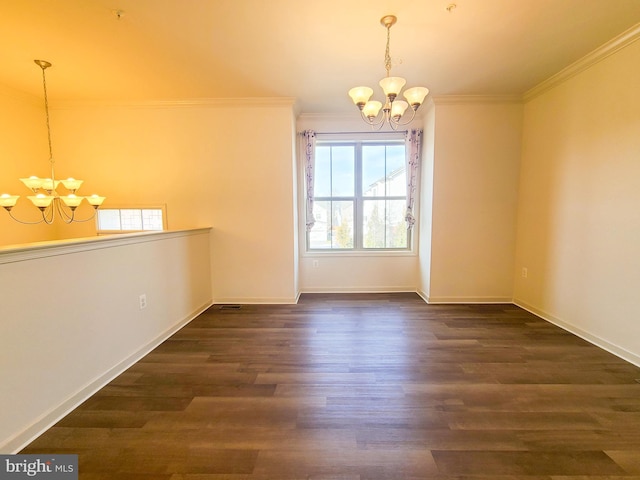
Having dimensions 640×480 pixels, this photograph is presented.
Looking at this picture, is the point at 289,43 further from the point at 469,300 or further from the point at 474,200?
the point at 469,300

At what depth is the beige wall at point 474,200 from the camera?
3449 mm

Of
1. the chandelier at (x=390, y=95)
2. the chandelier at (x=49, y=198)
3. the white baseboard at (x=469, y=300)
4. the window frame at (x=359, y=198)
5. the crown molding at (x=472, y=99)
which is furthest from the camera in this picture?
the window frame at (x=359, y=198)

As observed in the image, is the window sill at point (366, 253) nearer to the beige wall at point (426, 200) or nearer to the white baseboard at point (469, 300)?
the beige wall at point (426, 200)

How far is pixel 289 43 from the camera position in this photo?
7.63 feet

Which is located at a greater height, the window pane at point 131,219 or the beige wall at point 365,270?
the window pane at point 131,219

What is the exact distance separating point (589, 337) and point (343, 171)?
3.54 m

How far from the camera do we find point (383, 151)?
4.13m

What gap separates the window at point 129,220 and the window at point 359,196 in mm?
2261

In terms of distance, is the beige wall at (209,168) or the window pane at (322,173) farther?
the window pane at (322,173)

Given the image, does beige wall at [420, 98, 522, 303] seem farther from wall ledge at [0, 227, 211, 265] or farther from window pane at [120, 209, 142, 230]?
window pane at [120, 209, 142, 230]

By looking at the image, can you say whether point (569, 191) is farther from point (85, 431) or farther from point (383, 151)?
point (85, 431)

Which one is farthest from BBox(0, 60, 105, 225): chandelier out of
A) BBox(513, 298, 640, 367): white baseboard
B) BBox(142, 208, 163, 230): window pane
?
BBox(513, 298, 640, 367): white baseboard

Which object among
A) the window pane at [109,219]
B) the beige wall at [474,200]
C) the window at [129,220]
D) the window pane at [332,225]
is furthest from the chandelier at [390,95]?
the window pane at [109,219]

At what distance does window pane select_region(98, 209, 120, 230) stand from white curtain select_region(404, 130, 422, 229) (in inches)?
172
